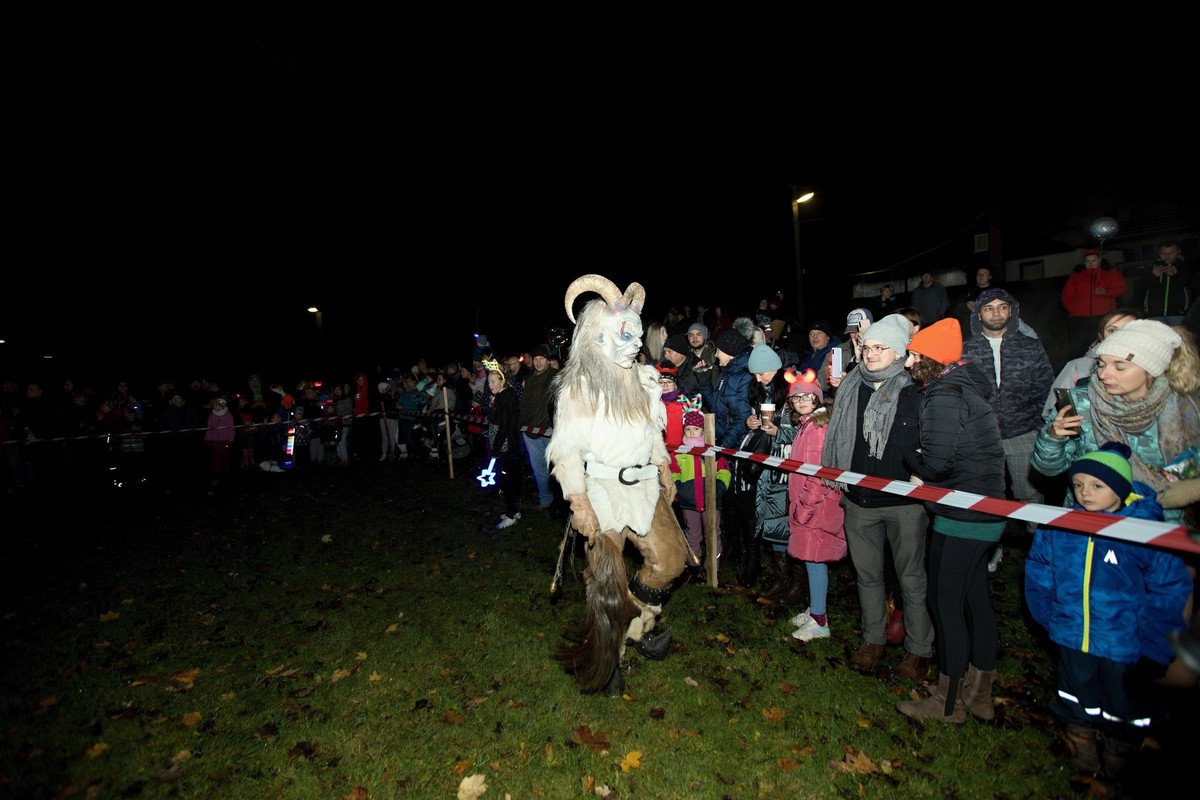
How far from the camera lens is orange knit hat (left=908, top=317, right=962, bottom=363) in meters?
3.78

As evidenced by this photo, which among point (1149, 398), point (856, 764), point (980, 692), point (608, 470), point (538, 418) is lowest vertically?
point (856, 764)

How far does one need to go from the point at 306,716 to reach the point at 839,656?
3911 mm

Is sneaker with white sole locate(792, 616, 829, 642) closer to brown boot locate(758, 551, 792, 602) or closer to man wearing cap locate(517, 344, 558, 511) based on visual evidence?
brown boot locate(758, 551, 792, 602)

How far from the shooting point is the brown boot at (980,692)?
12.4 feet

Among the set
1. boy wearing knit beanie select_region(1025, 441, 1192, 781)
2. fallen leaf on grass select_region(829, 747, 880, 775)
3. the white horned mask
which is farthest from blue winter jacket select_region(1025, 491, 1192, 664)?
the white horned mask

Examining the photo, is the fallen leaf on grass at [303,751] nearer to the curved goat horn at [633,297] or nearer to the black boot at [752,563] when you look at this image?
the curved goat horn at [633,297]

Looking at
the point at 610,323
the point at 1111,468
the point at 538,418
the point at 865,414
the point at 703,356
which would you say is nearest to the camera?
the point at 1111,468

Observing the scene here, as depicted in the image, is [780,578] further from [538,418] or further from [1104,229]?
[1104,229]

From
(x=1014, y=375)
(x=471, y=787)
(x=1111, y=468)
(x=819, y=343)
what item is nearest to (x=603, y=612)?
(x=471, y=787)

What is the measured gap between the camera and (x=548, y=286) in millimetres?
34500

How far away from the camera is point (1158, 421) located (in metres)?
3.34

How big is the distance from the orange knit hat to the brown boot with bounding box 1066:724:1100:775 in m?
2.15

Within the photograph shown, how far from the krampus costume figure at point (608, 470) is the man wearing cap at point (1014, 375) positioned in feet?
11.3

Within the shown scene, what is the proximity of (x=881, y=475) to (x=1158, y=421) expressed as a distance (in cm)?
144
